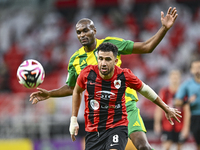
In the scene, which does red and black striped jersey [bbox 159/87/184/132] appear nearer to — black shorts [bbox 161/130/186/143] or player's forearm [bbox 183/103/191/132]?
black shorts [bbox 161/130/186/143]

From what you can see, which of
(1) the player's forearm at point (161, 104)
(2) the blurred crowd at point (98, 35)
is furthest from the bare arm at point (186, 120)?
(2) the blurred crowd at point (98, 35)

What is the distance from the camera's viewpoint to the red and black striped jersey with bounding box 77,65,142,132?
4160 millimetres

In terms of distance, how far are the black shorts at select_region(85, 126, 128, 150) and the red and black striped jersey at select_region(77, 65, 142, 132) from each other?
0.06 meters

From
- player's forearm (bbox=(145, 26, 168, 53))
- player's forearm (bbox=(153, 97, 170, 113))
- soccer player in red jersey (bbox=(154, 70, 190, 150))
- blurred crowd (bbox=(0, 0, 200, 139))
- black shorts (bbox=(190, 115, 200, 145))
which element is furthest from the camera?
blurred crowd (bbox=(0, 0, 200, 139))

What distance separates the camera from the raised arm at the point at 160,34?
440 cm

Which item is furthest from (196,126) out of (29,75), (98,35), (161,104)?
(98,35)

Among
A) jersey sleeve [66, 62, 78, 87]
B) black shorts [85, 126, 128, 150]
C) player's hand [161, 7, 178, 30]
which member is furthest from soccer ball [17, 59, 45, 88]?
player's hand [161, 7, 178, 30]

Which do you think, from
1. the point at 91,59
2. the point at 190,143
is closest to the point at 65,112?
the point at 190,143

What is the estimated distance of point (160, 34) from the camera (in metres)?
4.43

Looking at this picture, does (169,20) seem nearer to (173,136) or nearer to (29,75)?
(29,75)

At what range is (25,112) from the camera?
1127 cm

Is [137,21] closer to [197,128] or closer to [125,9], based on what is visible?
[125,9]

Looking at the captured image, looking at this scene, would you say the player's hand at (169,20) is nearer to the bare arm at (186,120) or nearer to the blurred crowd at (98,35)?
the bare arm at (186,120)

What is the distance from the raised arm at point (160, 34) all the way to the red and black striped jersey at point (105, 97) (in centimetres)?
56
